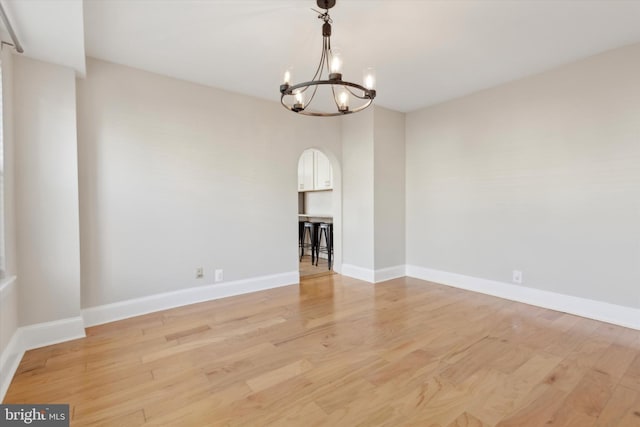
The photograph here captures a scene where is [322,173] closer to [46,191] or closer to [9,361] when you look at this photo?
[46,191]

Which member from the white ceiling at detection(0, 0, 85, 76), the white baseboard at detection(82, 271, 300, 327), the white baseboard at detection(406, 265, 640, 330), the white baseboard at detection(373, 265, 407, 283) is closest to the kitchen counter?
the white baseboard at detection(373, 265, 407, 283)

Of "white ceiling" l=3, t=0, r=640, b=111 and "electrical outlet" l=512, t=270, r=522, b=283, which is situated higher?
"white ceiling" l=3, t=0, r=640, b=111

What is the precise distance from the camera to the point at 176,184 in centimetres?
327

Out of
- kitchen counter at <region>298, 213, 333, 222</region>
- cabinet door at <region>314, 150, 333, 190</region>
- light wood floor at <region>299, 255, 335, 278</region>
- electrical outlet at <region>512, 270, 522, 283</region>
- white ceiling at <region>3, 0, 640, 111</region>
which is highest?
white ceiling at <region>3, 0, 640, 111</region>

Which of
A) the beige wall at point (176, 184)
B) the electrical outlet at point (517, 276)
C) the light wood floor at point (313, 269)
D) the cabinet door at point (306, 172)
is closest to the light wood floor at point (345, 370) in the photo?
the electrical outlet at point (517, 276)

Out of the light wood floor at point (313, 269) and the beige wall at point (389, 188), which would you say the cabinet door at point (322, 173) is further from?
the beige wall at point (389, 188)

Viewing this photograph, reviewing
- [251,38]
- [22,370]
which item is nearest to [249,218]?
[251,38]

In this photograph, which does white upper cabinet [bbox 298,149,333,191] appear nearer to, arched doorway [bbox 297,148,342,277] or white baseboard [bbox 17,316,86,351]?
arched doorway [bbox 297,148,342,277]

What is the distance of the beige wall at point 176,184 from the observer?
2.85m

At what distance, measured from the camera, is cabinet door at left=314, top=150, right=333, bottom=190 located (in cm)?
601

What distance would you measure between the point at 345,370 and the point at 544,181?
9.40ft

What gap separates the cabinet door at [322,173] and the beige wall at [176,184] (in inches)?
70.6

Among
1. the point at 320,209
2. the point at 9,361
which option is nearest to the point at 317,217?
the point at 320,209

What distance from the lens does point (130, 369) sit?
205 centimetres
